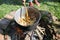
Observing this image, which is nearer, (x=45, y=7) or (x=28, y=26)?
(x=28, y=26)

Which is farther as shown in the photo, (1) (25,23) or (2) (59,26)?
(2) (59,26)

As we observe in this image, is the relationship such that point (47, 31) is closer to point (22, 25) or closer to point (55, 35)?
point (55, 35)

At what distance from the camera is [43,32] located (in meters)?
4.14

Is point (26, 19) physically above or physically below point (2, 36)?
above

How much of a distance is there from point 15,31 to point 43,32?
28.1 inches

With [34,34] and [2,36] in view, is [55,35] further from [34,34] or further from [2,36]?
[2,36]

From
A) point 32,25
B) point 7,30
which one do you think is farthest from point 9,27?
point 32,25

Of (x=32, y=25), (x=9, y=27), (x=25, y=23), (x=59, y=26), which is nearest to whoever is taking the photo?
(x=32, y=25)

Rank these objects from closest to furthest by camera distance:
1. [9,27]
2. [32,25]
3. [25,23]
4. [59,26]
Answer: [32,25]
[25,23]
[9,27]
[59,26]

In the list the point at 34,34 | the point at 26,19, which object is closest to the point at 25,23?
the point at 26,19

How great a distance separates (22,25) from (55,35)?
1.07 meters

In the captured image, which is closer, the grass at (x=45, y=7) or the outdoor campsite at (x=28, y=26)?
the outdoor campsite at (x=28, y=26)

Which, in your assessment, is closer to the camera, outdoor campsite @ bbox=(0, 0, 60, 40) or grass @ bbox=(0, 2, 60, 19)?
outdoor campsite @ bbox=(0, 0, 60, 40)

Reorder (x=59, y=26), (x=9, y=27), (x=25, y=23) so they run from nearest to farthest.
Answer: (x=25, y=23), (x=9, y=27), (x=59, y=26)
